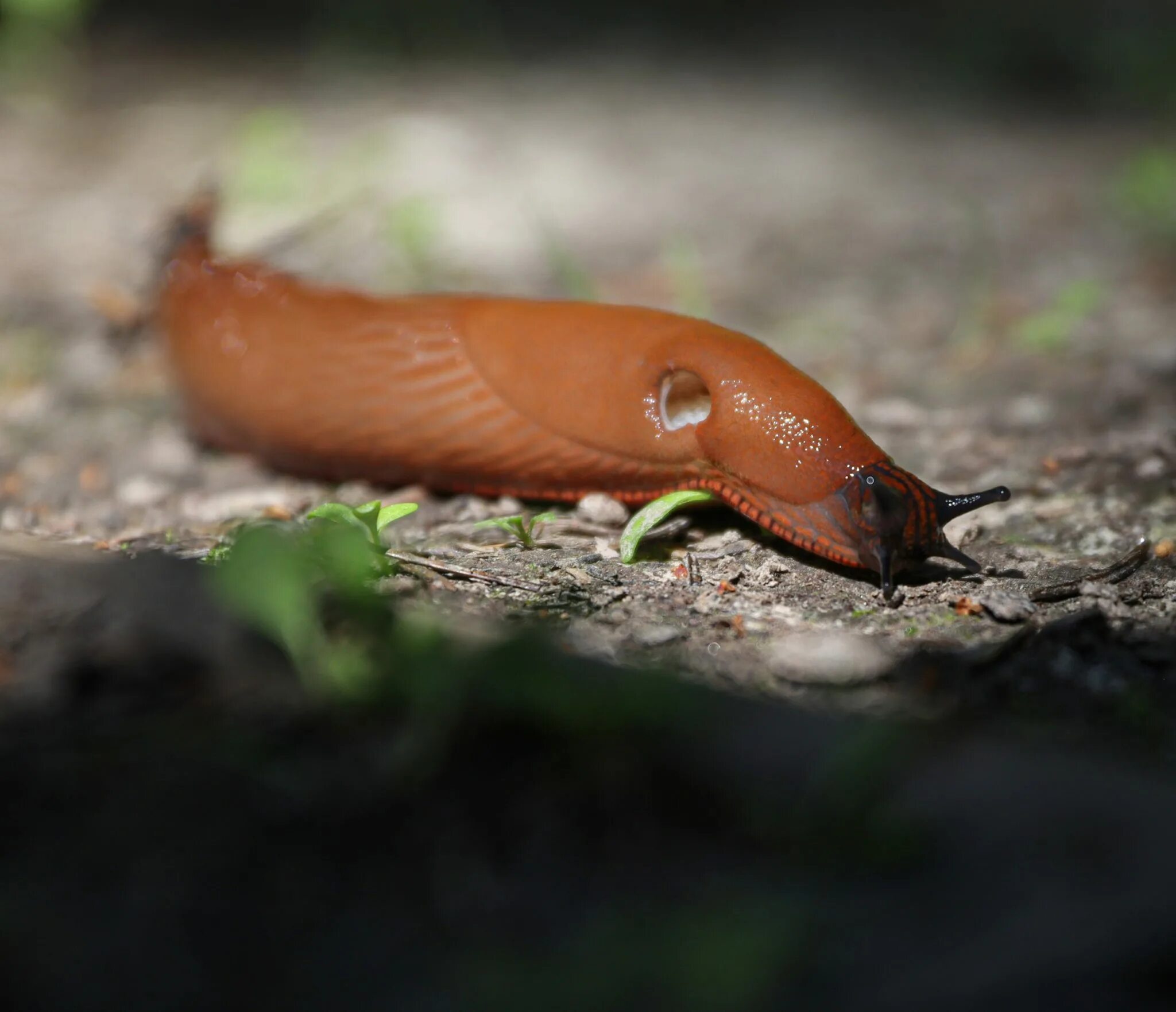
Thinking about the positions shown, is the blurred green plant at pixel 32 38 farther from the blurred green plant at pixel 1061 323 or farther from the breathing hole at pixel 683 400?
the blurred green plant at pixel 1061 323

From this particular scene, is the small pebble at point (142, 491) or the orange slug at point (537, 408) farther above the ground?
the orange slug at point (537, 408)

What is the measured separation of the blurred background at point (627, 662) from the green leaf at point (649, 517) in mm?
93

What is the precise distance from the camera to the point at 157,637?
2.49 metres

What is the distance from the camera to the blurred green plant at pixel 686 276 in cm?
493

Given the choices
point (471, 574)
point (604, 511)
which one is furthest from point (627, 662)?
point (604, 511)

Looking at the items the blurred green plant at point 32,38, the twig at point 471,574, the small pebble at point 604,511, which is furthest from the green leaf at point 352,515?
the blurred green plant at point 32,38

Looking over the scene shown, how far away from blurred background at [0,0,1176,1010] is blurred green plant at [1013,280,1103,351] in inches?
0.6

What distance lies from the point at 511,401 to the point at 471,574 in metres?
0.71

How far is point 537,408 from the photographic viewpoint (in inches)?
135

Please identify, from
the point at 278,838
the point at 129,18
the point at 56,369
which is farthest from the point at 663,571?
the point at 129,18

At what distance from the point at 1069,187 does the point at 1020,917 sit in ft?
17.8

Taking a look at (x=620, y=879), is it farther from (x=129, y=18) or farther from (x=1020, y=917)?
(x=129, y=18)

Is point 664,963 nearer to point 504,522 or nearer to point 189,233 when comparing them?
point 504,522

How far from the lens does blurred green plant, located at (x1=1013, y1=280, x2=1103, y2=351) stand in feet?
15.0
